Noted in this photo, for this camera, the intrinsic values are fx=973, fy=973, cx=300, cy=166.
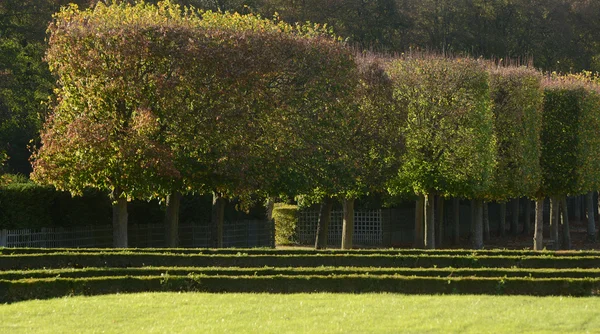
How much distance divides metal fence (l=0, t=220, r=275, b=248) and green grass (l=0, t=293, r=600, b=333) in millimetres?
14438

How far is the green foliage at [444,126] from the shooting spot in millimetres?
44094

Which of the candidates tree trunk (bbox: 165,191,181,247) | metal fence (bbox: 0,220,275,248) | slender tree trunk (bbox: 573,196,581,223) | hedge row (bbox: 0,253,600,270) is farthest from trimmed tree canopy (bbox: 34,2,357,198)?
slender tree trunk (bbox: 573,196,581,223)

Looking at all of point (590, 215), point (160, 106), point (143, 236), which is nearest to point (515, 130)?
point (590, 215)

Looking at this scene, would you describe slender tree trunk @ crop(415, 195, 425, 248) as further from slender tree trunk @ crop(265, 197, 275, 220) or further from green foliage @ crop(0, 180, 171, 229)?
green foliage @ crop(0, 180, 171, 229)

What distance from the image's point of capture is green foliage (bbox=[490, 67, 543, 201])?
46969 mm

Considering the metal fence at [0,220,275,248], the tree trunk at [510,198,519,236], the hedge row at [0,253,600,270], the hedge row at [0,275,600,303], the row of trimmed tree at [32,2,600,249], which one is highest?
the row of trimmed tree at [32,2,600,249]

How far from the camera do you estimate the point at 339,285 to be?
928 inches

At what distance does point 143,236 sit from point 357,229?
1926 centimetres

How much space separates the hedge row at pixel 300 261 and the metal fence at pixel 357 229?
27.4 m

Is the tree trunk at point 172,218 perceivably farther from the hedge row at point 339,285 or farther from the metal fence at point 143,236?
the hedge row at point 339,285

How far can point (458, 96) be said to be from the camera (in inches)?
1774

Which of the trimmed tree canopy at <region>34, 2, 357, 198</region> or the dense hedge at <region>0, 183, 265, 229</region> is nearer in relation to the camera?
the trimmed tree canopy at <region>34, 2, 357, 198</region>

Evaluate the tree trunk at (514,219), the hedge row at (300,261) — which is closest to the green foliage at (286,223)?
the tree trunk at (514,219)

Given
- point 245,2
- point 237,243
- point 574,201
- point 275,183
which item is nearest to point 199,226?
point 237,243
